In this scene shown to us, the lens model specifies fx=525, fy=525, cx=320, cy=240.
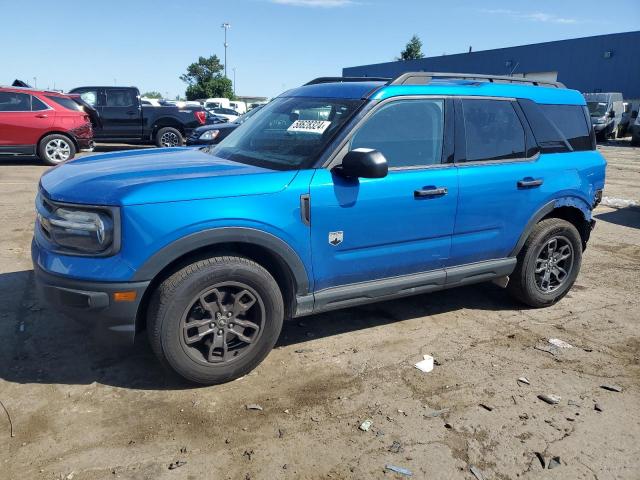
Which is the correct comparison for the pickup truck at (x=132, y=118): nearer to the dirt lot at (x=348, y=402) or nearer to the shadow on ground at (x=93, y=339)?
the shadow on ground at (x=93, y=339)

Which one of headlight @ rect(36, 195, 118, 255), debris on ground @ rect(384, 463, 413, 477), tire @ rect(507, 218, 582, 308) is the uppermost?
headlight @ rect(36, 195, 118, 255)

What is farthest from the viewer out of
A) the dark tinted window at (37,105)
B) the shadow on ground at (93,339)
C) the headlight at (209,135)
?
the dark tinted window at (37,105)

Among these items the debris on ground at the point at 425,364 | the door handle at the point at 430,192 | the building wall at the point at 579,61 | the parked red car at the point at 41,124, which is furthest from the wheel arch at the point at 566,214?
the building wall at the point at 579,61

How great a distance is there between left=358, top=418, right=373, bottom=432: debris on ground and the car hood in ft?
4.71

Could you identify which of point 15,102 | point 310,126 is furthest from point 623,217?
point 15,102

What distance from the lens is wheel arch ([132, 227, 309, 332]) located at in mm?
2934

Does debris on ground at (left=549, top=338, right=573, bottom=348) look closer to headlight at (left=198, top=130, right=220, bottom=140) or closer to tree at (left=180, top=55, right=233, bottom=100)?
headlight at (left=198, top=130, right=220, bottom=140)

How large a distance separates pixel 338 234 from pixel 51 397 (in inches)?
77.4

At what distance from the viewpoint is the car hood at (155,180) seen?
2910 mm

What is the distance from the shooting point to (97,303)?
286 cm

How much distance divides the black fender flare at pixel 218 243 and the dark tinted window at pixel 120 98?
1331 cm

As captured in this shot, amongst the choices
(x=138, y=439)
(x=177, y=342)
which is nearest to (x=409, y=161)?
(x=177, y=342)

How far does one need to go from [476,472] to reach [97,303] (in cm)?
215

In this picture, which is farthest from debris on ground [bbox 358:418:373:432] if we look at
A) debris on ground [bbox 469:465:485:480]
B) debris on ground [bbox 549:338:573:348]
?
debris on ground [bbox 549:338:573:348]
